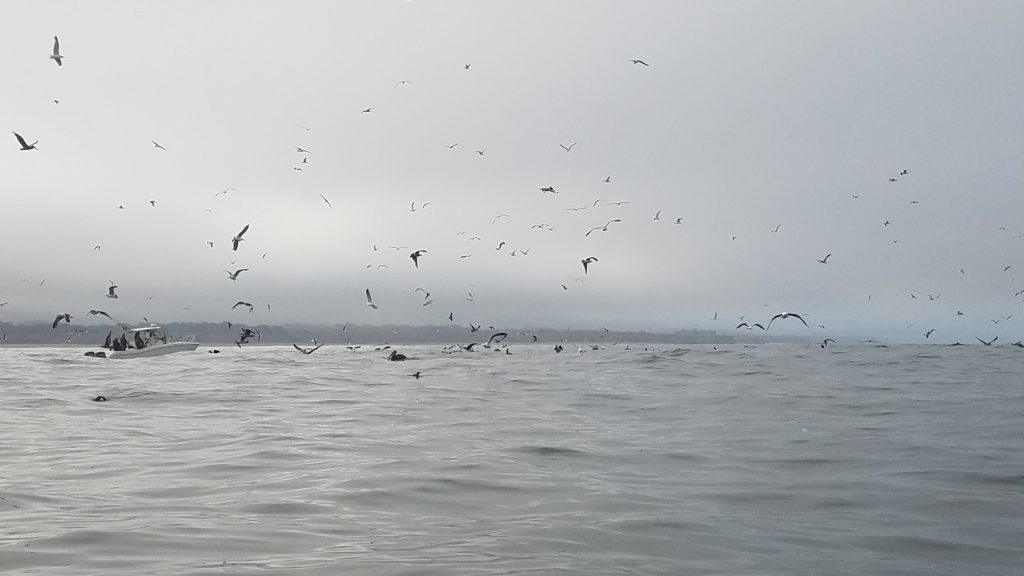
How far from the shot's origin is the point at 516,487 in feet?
35.1

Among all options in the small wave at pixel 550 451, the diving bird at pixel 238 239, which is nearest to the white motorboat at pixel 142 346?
the diving bird at pixel 238 239

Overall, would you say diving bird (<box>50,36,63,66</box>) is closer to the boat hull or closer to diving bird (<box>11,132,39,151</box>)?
diving bird (<box>11,132,39,151</box>)

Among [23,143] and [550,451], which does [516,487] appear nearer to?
[550,451]

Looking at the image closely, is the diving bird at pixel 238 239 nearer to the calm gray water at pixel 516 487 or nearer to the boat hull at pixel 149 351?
the calm gray water at pixel 516 487

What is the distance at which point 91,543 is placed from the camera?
7.48 metres

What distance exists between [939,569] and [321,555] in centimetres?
582

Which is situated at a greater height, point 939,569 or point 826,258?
point 826,258

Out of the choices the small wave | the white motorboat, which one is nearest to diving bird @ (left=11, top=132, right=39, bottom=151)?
the small wave

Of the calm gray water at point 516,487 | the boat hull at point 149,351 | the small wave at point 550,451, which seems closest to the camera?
the calm gray water at point 516,487

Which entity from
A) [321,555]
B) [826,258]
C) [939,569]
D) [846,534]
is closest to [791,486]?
[846,534]

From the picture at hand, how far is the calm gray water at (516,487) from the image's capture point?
23.9ft

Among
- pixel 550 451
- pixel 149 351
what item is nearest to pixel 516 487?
pixel 550 451

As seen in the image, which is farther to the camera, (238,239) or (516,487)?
(238,239)

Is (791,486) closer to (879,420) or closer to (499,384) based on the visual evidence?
(879,420)
